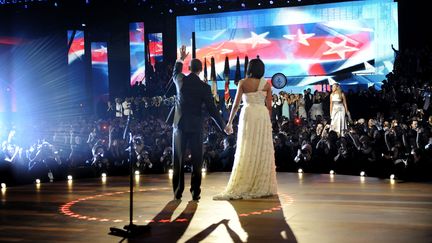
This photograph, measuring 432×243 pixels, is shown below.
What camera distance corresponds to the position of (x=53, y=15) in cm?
2353

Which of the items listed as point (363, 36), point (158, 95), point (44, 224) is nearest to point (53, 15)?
point (158, 95)

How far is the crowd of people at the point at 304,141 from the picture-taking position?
418 inches

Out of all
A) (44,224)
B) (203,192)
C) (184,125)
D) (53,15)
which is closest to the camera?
(44,224)

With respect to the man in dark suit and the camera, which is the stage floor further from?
the camera

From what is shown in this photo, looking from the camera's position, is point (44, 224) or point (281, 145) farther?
point (281, 145)

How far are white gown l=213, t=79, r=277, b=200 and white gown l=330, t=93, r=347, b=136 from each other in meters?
7.53

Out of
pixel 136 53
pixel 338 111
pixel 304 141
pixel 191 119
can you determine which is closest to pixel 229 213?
pixel 191 119

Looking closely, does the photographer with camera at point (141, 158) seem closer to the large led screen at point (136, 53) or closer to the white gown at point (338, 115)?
the white gown at point (338, 115)

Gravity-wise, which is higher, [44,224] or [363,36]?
[363,36]

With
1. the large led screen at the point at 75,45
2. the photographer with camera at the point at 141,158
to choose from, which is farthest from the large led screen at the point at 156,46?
the photographer with camera at the point at 141,158

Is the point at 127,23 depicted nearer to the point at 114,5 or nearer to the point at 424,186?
the point at 114,5

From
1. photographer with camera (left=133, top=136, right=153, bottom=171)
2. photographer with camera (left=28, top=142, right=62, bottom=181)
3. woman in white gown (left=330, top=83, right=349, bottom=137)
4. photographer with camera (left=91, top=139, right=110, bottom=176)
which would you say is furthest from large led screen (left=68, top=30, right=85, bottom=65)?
woman in white gown (left=330, top=83, right=349, bottom=137)

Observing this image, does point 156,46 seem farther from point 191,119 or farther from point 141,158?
point 191,119

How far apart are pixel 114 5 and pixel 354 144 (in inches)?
617
